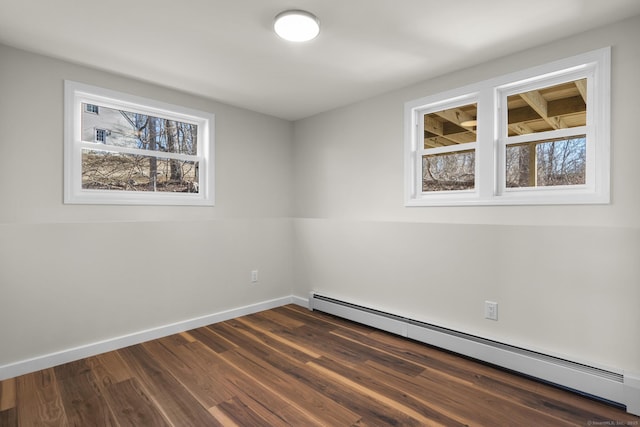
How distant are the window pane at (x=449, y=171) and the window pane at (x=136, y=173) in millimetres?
2352

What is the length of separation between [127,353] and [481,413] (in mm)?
2654

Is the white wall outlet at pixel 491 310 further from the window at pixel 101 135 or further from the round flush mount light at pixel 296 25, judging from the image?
the window at pixel 101 135

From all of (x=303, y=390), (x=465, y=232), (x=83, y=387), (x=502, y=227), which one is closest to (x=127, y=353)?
(x=83, y=387)

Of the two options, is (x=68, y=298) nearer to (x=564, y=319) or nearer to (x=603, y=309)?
(x=564, y=319)

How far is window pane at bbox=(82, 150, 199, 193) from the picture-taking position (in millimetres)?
2943

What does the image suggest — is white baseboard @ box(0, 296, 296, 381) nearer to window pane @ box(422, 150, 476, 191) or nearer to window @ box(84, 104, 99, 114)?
window @ box(84, 104, 99, 114)

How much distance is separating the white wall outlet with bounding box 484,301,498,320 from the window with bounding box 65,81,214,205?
276 centimetres

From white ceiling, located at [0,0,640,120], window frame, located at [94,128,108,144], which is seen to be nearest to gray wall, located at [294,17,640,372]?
white ceiling, located at [0,0,640,120]

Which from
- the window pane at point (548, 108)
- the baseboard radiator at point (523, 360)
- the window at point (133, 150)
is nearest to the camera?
the baseboard radiator at point (523, 360)

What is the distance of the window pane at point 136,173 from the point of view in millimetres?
2943

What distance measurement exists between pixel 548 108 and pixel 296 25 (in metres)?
1.96

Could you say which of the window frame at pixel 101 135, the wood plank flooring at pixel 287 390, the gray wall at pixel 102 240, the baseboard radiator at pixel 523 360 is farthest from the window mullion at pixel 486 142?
the window frame at pixel 101 135

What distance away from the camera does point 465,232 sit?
2.81m

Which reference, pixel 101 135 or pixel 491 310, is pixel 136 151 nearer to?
pixel 101 135
